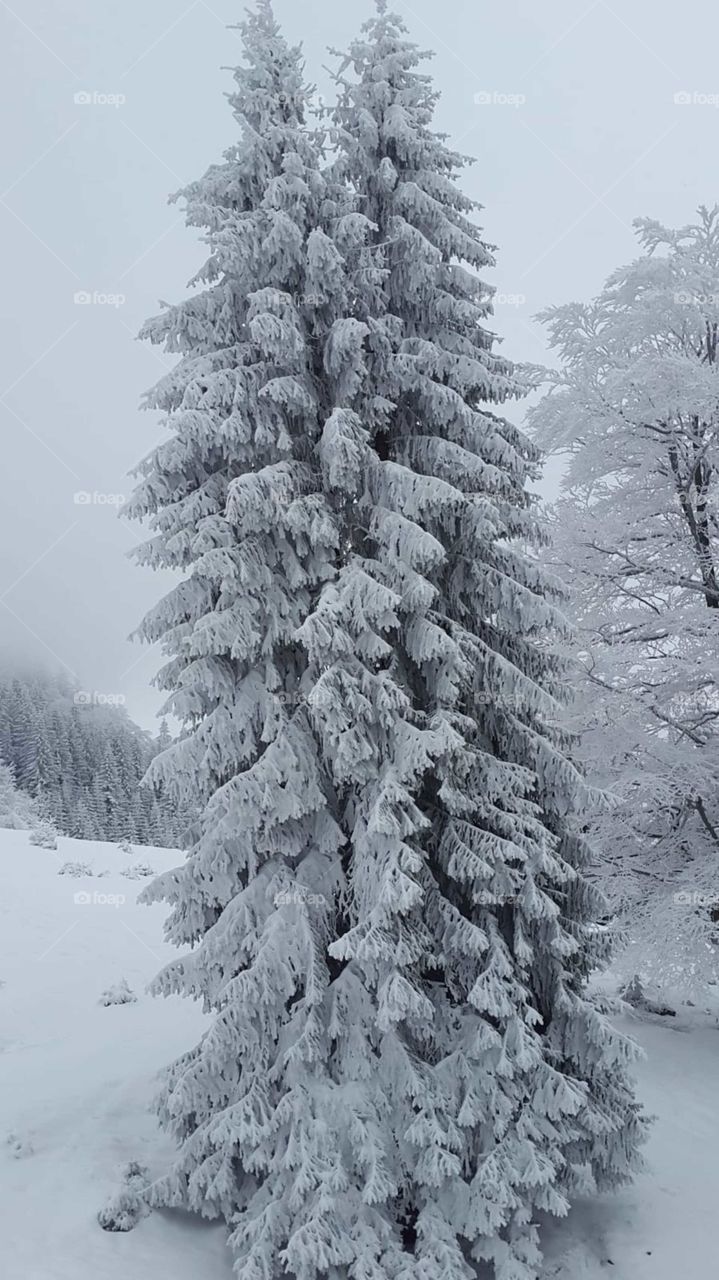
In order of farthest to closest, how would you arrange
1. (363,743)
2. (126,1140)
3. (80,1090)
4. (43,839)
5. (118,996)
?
(43,839), (118,996), (80,1090), (126,1140), (363,743)

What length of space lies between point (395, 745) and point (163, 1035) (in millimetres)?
6935

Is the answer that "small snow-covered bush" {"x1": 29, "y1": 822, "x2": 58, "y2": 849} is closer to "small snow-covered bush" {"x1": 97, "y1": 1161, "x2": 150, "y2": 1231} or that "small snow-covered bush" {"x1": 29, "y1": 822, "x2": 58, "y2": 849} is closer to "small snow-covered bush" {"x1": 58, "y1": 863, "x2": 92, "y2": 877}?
"small snow-covered bush" {"x1": 58, "y1": 863, "x2": 92, "y2": 877}

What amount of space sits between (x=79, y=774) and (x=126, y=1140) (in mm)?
48381

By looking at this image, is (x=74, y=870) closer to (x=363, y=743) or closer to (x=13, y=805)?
(x=363, y=743)

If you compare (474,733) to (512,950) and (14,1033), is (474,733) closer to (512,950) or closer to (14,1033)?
(512,950)

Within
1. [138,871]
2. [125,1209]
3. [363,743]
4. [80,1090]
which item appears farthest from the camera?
[138,871]

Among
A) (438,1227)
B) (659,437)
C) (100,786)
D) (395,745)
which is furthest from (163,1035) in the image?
(100,786)

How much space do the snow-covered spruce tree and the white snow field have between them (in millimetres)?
570

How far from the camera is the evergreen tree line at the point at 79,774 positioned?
5066 cm

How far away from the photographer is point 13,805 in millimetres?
43781

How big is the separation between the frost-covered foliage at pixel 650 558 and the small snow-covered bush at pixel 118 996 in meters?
7.71

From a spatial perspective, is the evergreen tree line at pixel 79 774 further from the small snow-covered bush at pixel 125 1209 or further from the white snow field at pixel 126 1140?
the small snow-covered bush at pixel 125 1209

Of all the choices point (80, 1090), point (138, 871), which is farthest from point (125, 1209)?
point (138, 871)

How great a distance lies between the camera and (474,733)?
7855 mm
